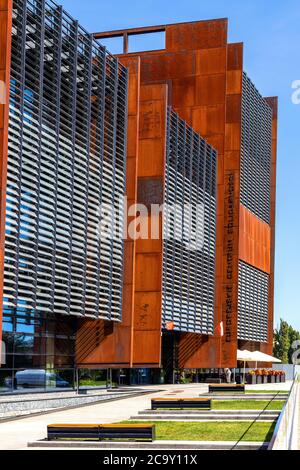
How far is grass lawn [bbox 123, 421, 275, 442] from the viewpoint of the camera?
60.8ft

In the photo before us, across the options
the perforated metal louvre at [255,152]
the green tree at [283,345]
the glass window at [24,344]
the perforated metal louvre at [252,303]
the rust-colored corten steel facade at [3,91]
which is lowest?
the green tree at [283,345]

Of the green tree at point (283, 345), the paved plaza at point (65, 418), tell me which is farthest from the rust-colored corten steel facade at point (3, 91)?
the green tree at point (283, 345)

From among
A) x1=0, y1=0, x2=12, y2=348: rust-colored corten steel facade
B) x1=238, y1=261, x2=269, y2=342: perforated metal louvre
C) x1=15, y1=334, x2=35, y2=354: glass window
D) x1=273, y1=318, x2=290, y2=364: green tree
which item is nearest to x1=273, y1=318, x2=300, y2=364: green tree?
x1=273, y1=318, x2=290, y2=364: green tree

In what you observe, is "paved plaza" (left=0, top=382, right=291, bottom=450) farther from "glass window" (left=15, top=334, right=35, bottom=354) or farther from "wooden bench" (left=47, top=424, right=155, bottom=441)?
"glass window" (left=15, top=334, right=35, bottom=354)

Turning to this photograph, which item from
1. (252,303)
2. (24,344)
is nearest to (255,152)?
(252,303)

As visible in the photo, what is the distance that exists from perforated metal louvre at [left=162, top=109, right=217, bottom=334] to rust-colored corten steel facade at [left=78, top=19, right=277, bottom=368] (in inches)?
65.7

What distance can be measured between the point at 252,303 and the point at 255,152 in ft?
37.9

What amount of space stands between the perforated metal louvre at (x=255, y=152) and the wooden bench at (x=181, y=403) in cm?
3525

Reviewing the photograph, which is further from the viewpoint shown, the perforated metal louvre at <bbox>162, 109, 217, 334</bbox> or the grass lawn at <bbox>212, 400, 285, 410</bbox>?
the perforated metal louvre at <bbox>162, 109, 217, 334</bbox>

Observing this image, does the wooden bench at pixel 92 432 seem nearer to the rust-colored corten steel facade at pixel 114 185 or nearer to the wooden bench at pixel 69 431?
the wooden bench at pixel 69 431

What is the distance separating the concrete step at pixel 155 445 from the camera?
16.6 meters

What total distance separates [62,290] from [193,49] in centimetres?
2865

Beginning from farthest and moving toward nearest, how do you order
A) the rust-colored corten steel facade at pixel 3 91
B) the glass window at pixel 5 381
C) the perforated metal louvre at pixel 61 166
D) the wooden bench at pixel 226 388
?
the wooden bench at pixel 226 388, the glass window at pixel 5 381, the perforated metal louvre at pixel 61 166, the rust-colored corten steel facade at pixel 3 91
